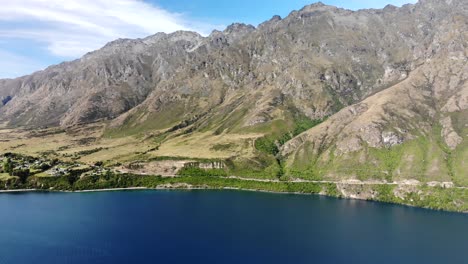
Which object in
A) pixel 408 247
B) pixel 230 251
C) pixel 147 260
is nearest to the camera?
pixel 147 260

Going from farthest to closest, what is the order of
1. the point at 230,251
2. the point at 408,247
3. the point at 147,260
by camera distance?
1. the point at 408,247
2. the point at 230,251
3. the point at 147,260

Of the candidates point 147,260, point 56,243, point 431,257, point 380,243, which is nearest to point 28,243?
point 56,243

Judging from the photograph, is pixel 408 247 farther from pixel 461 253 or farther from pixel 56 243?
pixel 56 243

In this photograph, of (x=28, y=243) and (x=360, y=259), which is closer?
(x=360, y=259)

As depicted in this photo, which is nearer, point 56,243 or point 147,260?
point 147,260

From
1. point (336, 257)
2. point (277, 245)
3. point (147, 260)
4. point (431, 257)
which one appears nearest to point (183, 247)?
point (147, 260)

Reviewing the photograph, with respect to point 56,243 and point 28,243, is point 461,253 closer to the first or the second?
point 56,243

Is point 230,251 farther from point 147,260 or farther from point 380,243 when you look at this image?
point 380,243
